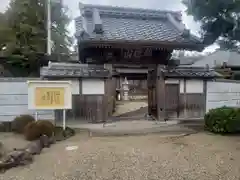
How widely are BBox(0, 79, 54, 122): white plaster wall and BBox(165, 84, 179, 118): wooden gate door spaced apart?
6.12 m

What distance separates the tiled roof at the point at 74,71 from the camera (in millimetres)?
10891

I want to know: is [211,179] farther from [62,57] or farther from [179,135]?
[62,57]

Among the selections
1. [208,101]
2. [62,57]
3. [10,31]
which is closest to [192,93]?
[208,101]

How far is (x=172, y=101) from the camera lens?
12125mm

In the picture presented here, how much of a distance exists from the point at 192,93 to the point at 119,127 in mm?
4251

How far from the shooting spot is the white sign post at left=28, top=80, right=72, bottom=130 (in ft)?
30.1

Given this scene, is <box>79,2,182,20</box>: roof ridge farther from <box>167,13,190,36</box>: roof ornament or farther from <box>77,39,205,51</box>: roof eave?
<box>77,39,205,51</box>: roof eave

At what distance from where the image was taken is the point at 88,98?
37.0ft

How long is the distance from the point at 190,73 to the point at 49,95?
662 cm

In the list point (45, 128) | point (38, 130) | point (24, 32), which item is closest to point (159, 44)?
point (45, 128)

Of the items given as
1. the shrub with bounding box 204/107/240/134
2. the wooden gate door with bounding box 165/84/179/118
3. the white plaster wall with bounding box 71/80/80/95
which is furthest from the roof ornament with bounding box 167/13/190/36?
the white plaster wall with bounding box 71/80/80/95

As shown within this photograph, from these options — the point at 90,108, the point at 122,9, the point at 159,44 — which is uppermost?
the point at 122,9

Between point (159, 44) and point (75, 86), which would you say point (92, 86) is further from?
point (159, 44)

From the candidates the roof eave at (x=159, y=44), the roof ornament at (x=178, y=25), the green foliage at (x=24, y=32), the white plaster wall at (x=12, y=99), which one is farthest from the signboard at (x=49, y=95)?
the green foliage at (x=24, y=32)
